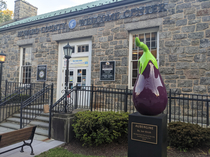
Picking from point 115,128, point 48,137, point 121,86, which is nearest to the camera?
point 115,128

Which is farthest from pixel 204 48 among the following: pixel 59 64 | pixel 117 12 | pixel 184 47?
pixel 59 64

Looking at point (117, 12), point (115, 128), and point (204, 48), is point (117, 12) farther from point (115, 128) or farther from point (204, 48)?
point (115, 128)

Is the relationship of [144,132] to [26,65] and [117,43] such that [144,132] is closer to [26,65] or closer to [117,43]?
[117,43]

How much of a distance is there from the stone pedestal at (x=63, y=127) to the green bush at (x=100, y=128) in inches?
10.9

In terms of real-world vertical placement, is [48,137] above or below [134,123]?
below

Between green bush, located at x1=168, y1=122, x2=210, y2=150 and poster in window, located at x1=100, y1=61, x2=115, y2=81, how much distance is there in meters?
3.83

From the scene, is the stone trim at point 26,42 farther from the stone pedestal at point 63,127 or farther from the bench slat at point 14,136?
the bench slat at point 14,136

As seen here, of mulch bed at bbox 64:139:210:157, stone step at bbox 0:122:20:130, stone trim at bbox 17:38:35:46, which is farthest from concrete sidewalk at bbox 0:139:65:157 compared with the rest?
stone trim at bbox 17:38:35:46

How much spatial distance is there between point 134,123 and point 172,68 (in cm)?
435

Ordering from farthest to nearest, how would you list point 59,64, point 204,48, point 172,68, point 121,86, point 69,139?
point 59,64
point 121,86
point 172,68
point 204,48
point 69,139

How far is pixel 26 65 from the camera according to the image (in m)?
10.5

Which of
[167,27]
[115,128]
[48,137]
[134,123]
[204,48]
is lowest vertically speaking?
[48,137]

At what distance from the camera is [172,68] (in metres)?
6.50

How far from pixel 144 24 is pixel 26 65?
7685mm
